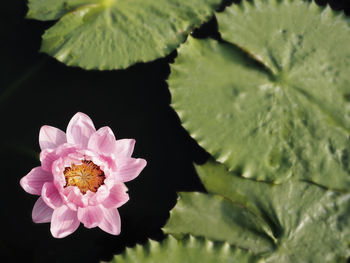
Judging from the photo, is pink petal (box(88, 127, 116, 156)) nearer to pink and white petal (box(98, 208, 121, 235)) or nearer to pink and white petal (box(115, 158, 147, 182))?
pink and white petal (box(115, 158, 147, 182))

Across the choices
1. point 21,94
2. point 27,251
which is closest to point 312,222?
point 27,251

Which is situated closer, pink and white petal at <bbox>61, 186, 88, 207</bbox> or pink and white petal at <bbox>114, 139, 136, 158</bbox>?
pink and white petal at <bbox>61, 186, 88, 207</bbox>

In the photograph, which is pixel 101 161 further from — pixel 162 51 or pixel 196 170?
pixel 162 51

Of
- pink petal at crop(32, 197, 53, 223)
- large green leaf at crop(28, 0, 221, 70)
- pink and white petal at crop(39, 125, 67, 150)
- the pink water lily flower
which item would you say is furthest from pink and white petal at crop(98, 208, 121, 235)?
large green leaf at crop(28, 0, 221, 70)

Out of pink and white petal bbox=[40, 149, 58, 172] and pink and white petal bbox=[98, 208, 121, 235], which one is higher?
pink and white petal bbox=[40, 149, 58, 172]

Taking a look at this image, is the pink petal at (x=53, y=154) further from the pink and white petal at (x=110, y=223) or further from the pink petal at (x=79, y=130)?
the pink and white petal at (x=110, y=223)

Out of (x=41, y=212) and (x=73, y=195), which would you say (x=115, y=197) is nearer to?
→ (x=73, y=195)

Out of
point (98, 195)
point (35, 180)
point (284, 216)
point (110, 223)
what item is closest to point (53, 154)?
point (35, 180)
